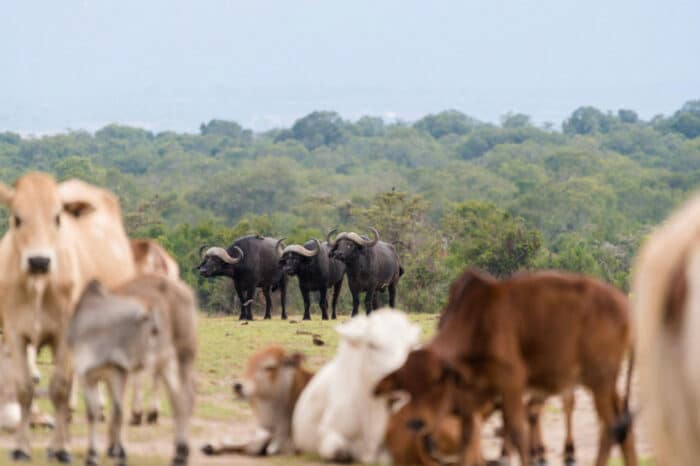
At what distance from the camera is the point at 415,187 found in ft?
349

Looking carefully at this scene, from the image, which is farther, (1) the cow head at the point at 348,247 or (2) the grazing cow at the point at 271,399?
(1) the cow head at the point at 348,247

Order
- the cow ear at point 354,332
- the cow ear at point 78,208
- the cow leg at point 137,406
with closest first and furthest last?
the cow ear at point 354,332 → the cow ear at point 78,208 → the cow leg at point 137,406

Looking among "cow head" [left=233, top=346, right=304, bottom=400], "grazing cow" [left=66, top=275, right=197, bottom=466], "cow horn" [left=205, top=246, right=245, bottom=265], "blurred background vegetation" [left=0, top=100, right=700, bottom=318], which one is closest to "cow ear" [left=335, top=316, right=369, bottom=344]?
"cow head" [left=233, top=346, right=304, bottom=400]

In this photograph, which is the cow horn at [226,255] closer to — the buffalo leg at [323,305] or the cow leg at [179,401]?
the buffalo leg at [323,305]

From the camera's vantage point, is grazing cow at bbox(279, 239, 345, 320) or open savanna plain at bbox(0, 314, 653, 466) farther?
grazing cow at bbox(279, 239, 345, 320)

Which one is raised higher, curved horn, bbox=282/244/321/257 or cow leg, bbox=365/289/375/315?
curved horn, bbox=282/244/321/257

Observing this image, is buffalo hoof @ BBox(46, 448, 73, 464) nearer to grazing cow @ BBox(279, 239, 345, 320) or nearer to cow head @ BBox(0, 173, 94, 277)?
cow head @ BBox(0, 173, 94, 277)

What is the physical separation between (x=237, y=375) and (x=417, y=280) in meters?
24.4

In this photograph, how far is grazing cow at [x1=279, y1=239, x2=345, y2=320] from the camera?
103 feet

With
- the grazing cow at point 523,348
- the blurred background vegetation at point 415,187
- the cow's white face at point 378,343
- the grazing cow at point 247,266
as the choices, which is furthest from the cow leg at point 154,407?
the blurred background vegetation at point 415,187

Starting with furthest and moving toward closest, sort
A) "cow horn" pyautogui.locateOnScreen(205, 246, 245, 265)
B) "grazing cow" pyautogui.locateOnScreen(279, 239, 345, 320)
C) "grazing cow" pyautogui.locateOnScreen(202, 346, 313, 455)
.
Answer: "cow horn" pyautogui.locateOnScreen(205, 246, 245, 265), "grazing cow" pyautogui.locateOnScreen(279, 239, 345, 320), "grazing cow" pyautogui.locateOnScreen(202, 346, 313, 455)

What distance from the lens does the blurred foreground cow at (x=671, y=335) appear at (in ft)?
18.0

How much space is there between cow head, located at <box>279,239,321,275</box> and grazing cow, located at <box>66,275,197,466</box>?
2087 cm

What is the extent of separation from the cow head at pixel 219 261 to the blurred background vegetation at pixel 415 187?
23.5 ft
